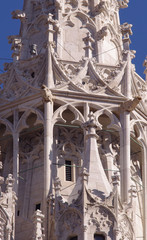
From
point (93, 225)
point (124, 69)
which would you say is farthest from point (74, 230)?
point (124, 69)

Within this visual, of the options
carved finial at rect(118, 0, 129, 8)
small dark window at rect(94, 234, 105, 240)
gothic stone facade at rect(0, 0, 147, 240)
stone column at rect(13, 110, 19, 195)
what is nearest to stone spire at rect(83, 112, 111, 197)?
gothic stone facade at rect(0, 0, 147, 240)

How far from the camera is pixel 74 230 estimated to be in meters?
49.2

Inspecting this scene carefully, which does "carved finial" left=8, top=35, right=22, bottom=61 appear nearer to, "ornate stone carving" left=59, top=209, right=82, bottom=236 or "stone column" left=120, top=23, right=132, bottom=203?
"stone column" left=120, top=23, right=132, bottom=203

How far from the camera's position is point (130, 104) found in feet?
179

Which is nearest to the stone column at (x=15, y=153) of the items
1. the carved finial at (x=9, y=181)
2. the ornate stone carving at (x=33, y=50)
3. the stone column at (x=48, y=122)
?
the stone column at (x=48, y=122)

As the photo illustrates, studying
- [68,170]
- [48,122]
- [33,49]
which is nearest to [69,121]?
[48,122]

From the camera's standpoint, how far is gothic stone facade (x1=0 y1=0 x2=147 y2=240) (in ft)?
166

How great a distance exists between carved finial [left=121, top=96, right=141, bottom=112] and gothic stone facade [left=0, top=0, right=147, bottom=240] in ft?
0.13

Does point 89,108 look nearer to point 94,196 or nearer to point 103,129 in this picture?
point 103,129

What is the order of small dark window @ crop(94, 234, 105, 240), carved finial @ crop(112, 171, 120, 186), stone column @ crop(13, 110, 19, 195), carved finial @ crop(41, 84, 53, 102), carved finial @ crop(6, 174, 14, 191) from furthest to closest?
1. carved finial @ crop(41, 84, 53, 102)
2. stone column @ crop(13, 110, 19, 195)
3. carved finial @ crop(6, 174, 14, 191)
4. carved finial @ crop(112, 171, 120, 186)
5. small dark window @ crop(94, 234, 105, 240)

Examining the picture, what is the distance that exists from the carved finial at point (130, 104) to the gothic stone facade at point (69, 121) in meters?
0.04

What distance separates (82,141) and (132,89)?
296 cm

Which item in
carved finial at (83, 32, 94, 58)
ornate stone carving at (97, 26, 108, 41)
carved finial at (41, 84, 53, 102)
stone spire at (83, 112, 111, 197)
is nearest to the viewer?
stone spire at (83, 112, 111, 197)

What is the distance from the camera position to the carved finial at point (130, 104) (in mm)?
54469
